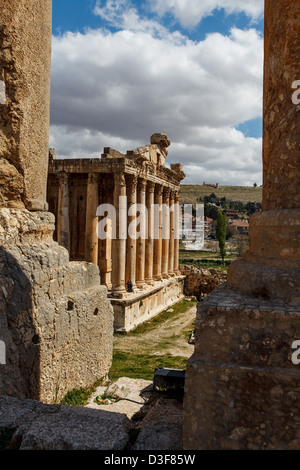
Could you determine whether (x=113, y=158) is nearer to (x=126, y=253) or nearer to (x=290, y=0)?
(x=126, y=253)

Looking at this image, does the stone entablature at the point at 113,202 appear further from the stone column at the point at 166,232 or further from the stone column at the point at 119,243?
the stone column at the point at 166,232

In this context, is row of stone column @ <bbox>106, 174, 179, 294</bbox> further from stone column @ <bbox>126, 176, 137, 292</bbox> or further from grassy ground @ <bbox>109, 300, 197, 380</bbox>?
grassy ground @ <bbox>109, 300, 197, 380</bbox>

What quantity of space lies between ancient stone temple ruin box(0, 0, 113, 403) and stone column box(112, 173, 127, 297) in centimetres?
1289

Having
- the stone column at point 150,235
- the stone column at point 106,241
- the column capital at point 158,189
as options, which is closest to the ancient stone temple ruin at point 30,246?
the stone column at point 106,241

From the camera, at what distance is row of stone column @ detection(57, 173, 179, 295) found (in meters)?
18.4

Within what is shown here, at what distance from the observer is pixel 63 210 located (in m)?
19.0

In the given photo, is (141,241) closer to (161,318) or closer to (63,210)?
(161,318)

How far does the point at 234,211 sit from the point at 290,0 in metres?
112

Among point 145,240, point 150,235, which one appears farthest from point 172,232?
point 145,240

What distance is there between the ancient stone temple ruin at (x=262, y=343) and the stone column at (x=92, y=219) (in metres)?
15.7

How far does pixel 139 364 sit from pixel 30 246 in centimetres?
826

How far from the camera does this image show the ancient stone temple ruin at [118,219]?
721 inches

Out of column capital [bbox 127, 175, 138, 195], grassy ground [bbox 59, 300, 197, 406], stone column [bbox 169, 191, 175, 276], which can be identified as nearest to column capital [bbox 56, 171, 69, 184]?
column capital [bbox 127, 175, 138, 195]

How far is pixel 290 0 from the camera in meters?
3.20
